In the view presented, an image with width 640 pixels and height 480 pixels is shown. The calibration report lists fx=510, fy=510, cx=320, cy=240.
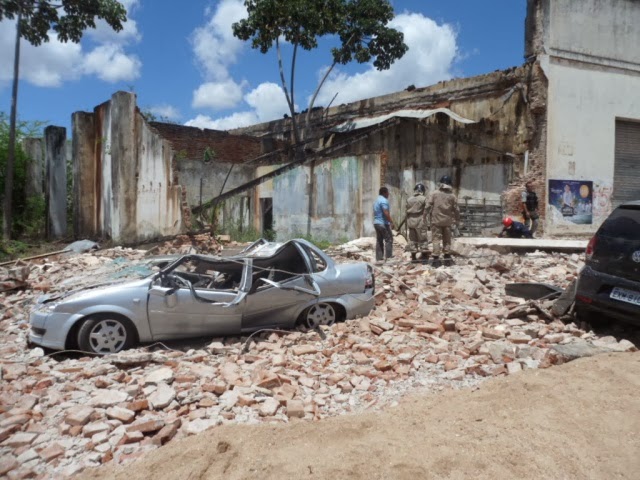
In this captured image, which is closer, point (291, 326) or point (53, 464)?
point (53, 464)

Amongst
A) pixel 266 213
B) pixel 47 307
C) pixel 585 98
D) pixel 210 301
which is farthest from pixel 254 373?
pixel 585 98

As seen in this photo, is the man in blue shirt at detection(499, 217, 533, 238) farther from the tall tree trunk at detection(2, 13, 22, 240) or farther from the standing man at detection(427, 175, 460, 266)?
the tall tree trunk at detection(2, 13, 22, 240)

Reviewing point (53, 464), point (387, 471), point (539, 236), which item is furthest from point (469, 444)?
point (539, 236)

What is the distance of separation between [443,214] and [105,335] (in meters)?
6.37

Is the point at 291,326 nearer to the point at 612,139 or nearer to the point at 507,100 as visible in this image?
the point at 507,100

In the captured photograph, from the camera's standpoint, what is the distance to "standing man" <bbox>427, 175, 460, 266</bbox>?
962 cm

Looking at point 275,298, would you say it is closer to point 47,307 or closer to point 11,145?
point 47,307

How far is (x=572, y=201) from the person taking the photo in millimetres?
15742

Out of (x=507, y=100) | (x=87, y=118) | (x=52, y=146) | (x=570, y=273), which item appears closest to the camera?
(x=570, y=273)

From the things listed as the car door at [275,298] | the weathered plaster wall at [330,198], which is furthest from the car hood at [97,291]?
the weathered plaster wall at [330,198]

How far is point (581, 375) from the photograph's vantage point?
14.1 ft

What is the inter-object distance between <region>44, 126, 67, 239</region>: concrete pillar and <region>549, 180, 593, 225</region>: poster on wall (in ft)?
51.9

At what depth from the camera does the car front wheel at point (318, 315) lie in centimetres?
627

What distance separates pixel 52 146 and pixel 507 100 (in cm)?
1498
